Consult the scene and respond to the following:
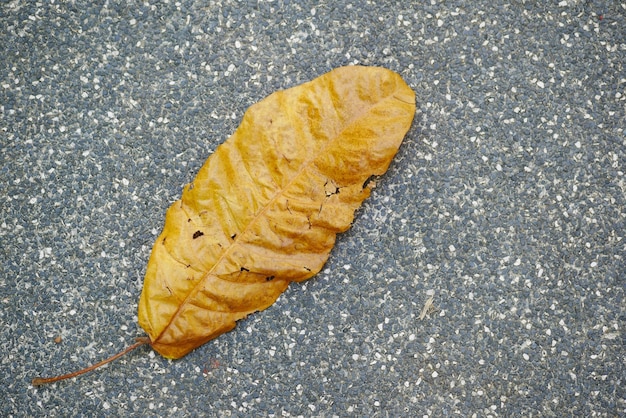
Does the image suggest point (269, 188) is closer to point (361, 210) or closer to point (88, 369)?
point (361, 210)

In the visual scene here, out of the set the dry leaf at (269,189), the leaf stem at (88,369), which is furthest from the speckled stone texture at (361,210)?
the dry leaf at (269,189)

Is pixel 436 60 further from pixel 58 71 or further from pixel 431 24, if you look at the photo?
pixel 58 71

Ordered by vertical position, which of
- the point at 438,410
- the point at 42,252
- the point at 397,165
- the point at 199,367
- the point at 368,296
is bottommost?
the point at 438,410

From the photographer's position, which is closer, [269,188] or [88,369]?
[269,188]

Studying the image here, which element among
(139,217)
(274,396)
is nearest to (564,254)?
(274,396)

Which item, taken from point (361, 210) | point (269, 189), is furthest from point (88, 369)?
point (361, 210)

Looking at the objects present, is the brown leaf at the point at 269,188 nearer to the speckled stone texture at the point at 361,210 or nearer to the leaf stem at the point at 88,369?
the leaf stem at the point at 88,369
